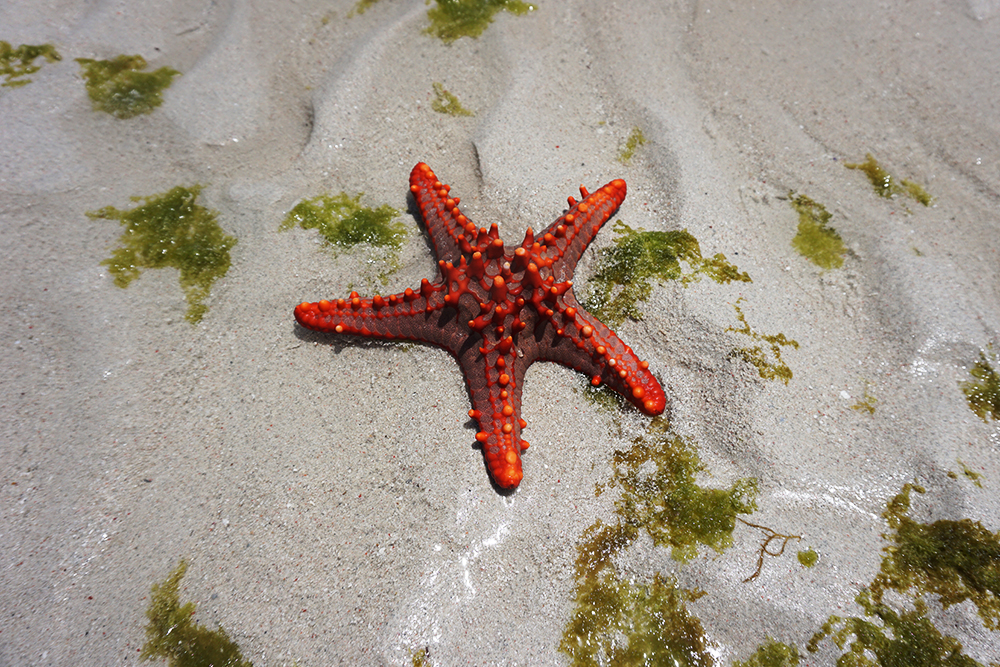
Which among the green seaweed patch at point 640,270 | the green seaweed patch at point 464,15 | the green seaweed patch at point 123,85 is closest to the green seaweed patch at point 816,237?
the green seaweed patch at point 640,270

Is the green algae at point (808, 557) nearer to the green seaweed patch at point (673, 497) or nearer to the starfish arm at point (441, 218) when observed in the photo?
the green seaweed patch at point (673, 497)

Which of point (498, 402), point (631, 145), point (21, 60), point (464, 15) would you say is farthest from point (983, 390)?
point (21, 60)

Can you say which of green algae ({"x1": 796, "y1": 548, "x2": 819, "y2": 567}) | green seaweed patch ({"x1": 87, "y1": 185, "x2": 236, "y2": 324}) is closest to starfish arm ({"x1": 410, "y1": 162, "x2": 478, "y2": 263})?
green seaweed patch ({"x1": 87, "y1": 185, "x2": 236, "y2": 324})

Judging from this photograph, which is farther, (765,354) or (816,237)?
(816,237)

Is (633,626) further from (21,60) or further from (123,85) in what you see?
(21,60)

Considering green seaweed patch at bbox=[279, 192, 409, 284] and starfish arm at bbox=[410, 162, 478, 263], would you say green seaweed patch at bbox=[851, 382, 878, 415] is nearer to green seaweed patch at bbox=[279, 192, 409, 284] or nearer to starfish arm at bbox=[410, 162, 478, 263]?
starfish arm at bbox=[410, 162, 478, 263]
